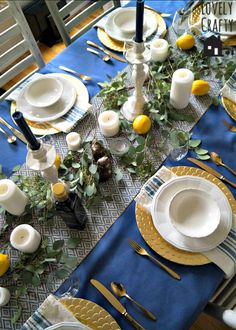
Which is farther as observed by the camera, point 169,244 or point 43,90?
point 43,90

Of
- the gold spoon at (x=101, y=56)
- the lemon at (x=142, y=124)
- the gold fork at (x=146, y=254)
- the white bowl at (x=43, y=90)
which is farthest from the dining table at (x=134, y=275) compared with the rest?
the gold spoon at (x=101, y=56)

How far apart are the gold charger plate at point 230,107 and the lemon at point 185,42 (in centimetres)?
26

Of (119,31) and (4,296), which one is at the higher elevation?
(119,31)

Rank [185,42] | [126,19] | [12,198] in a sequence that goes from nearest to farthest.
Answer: [12,198]
[185,42]
[126,19]

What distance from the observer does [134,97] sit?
3.09 ft

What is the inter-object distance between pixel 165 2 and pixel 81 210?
101 centimetres

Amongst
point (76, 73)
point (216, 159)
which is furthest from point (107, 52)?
point (216, 159)

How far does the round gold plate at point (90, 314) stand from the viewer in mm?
675

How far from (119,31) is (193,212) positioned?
0.78 metres

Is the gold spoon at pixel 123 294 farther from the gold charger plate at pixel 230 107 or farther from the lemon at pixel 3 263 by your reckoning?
the gold charger plate at pixel 230 107

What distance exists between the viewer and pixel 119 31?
1.18m

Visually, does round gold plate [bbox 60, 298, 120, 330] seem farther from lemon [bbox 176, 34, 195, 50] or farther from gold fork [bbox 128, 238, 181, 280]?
lemon [bbox 176, 34, 195, 50]

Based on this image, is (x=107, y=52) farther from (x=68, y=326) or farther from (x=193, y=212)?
(x=68, y=326)

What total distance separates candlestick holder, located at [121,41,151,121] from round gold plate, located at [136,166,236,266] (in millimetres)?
232
